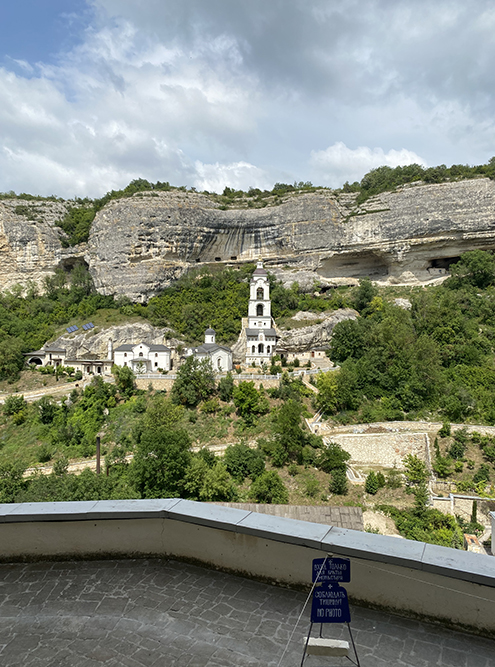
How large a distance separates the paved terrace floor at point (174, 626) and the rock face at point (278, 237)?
39.8 metres

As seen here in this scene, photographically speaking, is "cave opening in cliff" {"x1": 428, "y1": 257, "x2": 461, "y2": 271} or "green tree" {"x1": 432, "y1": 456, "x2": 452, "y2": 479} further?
"cave opening in cliff" {"x1": 428, "y1": 257, "x2": 461, "y2": 271}

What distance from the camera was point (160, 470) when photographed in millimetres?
17625

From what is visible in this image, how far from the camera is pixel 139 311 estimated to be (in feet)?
131

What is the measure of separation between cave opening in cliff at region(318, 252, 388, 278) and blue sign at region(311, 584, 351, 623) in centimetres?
4298

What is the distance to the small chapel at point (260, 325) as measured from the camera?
113ft

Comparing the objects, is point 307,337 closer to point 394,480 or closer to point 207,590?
point 394,480

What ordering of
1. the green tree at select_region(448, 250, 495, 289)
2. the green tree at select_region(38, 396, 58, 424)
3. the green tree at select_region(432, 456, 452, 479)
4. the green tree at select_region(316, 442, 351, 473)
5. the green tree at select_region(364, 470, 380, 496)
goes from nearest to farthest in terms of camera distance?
the green tree at select_region(364, 470, 380, 496) → the green tree at select_region(432, 456, 452, 479) → the green tree at select_region(316, 442, 351, 473) → the green tree at select_region(38, 396, 58, 424) → the green tree at select_region(448, 250, 495, 289)

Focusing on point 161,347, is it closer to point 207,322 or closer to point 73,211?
point 207,322

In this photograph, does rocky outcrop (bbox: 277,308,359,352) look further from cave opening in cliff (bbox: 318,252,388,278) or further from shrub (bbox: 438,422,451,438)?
shrub (bbox: 438,422,451,438)

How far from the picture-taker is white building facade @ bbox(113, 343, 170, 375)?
3356 centimetres

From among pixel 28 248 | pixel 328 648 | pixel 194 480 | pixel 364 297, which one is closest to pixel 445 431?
pixel 194 480

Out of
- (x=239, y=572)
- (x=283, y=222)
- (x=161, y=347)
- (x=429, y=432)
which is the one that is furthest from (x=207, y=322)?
(x=239, y=572)

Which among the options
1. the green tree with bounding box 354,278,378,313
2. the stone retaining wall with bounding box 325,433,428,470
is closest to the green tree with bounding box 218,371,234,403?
the stone retaining wall with bounding box 325,433,428,470

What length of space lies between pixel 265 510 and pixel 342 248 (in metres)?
36.3
